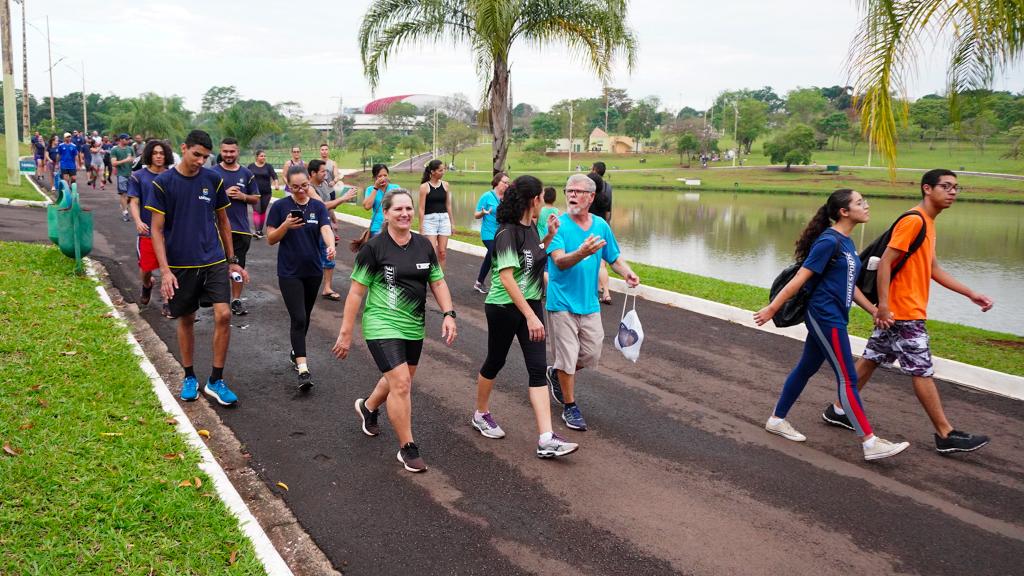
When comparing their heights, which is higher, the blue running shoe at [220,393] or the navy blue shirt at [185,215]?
the navy blue shirt at [185,215]

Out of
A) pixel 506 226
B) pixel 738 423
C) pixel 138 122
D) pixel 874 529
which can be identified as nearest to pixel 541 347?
pixel 506 226

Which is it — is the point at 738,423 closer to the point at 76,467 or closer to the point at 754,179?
the point at 76,467

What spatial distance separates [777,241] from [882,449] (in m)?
20.1

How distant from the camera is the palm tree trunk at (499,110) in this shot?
53.1 ft

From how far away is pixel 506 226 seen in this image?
5281mm

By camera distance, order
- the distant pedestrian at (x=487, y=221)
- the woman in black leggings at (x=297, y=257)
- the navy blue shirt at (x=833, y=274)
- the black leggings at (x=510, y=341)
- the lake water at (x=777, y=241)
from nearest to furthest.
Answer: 1. the black leggings at (x=510, y=341)
2. the navy blue shirt at (x=833, y=274)
3. the woman in black leggings at (x=297, y=257)
4. the distant pedestrian at (x=487, y=221)
5. the lake water at (x=777, y=241)

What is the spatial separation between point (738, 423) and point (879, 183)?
58356 mm

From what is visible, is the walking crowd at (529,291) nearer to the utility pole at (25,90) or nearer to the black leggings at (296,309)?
the black leggings at (296,309)

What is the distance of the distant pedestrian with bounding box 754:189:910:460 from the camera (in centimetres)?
533

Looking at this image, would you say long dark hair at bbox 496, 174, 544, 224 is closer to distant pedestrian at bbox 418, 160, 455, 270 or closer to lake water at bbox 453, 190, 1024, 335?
distant pedestrian at bbox 418, 160, 455, 270

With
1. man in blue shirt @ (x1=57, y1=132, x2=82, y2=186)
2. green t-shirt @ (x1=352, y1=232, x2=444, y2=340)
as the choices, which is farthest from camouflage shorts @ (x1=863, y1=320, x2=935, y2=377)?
man in blue shirt @ (x1=57, y1=132, x2=82, y2=186)

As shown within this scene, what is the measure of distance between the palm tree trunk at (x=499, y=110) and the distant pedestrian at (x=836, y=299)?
1117 centimetres

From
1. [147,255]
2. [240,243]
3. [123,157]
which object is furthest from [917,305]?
[123,157]

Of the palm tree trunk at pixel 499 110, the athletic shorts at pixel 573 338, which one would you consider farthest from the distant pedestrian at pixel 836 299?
the palm tree trunk at pixel 499 110
